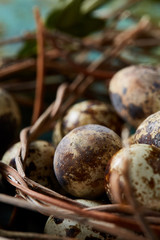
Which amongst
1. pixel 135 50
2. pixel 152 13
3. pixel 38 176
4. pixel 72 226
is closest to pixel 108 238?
pixel 72 226

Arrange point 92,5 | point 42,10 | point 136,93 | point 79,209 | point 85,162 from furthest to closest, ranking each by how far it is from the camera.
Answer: point 42,10
point 92,5
point 136,93
point 85,162
point 79,209

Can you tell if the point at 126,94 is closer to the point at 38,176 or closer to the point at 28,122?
the point at 38,176

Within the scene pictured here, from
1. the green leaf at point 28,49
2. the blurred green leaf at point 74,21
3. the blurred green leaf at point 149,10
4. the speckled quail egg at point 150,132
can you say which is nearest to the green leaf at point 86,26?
the blurred green leaf at point 74,21

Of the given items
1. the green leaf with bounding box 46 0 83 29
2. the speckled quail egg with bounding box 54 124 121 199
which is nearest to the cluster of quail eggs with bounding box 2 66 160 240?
the speckled quail egg with bounding box 54 124 121 199

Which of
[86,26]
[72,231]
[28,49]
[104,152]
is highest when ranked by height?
[86,26]

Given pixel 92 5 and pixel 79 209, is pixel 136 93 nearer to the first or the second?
pixel 79 209

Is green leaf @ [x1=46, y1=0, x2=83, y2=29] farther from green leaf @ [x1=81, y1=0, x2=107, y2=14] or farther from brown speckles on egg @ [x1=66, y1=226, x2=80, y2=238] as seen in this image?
brown speckles on egg @ [x1=66, y1=226, x2=80, y2=238]

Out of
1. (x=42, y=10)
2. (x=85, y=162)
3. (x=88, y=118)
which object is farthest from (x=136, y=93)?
(x=42, y=10)
